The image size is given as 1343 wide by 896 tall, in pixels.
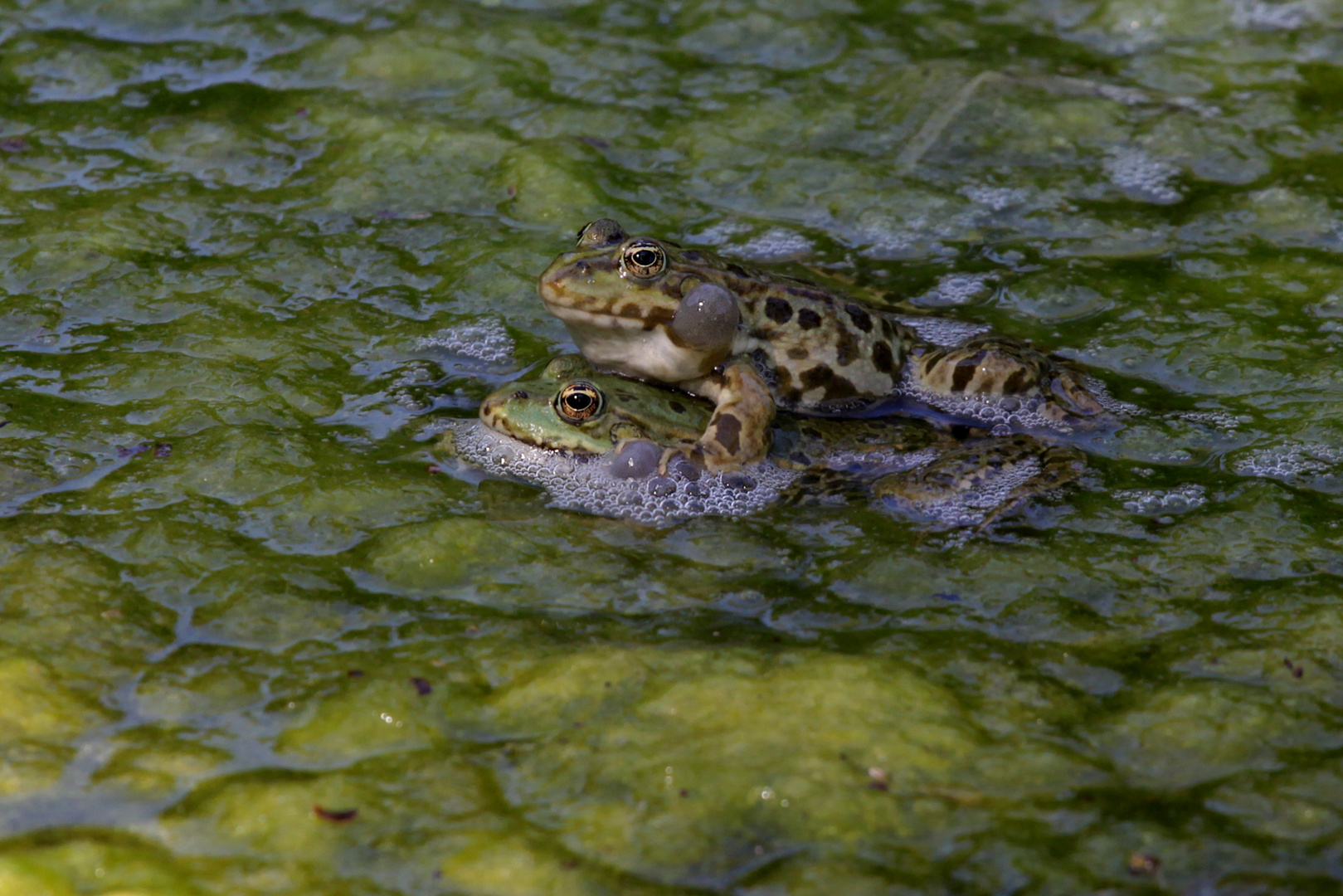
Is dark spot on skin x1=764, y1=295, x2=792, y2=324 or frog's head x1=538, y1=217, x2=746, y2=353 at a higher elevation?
frog's head x1=538, y1=217, x2=746, y2=353

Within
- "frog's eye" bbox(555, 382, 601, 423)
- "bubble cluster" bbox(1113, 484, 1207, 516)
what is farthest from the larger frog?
"bubble cluster" bbox(1113, 484, 1207, 516)

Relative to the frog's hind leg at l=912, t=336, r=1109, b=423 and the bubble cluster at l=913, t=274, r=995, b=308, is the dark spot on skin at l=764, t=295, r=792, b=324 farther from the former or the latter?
the bubble cluster at l=913, t=274, r=995, b=308

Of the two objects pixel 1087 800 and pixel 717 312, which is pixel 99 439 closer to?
pixel 717 312

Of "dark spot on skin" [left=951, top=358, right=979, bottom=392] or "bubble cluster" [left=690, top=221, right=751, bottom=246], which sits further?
"bubble cluster" [left=690, top=221, right=751, bottom=246]

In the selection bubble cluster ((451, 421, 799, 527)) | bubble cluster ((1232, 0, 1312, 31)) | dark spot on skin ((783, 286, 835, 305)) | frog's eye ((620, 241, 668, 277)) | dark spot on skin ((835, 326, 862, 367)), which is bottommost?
bubble cluster ((451, 421, 799, 527))

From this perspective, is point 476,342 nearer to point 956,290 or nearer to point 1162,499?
point 956,290

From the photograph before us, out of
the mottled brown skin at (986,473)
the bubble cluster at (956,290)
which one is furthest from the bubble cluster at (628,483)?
the bubble cluster at (956,290)

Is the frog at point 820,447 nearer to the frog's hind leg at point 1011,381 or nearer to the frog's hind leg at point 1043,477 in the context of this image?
the frog's hind leg at point 1043,477
